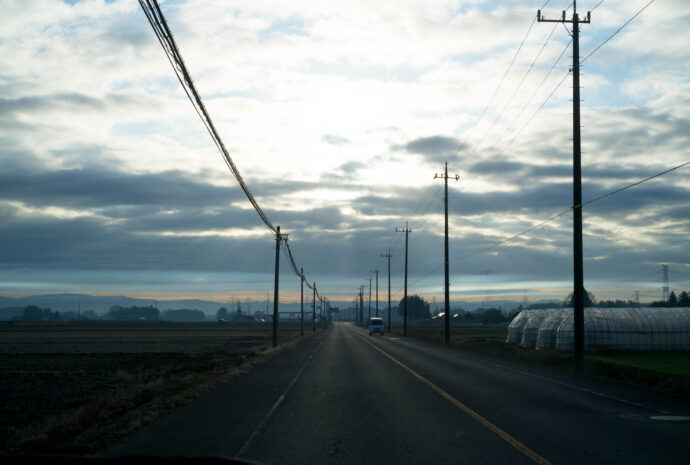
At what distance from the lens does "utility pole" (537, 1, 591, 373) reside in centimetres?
2325

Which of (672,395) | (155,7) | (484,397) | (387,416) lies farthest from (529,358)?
(155,7)

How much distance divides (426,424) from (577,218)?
638 inches

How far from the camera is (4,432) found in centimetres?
1291

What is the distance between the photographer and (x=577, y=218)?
24.1 m

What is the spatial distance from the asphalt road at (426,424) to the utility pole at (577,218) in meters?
4.80

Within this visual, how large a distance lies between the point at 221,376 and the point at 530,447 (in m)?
13.8

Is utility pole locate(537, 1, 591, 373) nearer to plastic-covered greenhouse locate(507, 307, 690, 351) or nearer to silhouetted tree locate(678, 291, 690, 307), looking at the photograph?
plastic-covered greenhouse locate(507, 307, 690, 351)

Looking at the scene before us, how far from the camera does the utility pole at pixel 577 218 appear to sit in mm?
23250

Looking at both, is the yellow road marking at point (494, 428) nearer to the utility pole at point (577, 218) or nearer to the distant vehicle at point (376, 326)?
the utility pole at point (577, 218)

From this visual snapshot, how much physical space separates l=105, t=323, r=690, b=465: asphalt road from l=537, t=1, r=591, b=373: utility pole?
4.80m

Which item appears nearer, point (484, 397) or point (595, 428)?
point (595, 428)

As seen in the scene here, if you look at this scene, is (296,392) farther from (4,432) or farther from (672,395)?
(672,395)

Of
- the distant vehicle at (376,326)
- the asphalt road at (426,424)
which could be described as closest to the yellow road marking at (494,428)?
the asphalt road at (426,424)

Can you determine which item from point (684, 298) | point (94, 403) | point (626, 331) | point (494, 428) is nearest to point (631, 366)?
point (626, 331)
